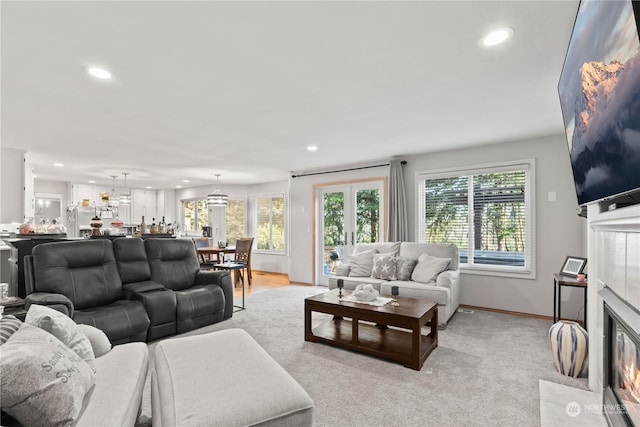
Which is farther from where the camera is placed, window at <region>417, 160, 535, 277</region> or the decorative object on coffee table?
window at <region>417, 160, 535, 277</region>

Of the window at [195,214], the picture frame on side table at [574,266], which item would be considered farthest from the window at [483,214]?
the window at [195,214]

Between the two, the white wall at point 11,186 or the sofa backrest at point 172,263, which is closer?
the sofa backrest at point 172,263

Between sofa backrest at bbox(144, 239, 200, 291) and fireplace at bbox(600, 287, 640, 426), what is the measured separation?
4.07 meters

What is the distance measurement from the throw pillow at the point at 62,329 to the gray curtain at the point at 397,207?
4.33m

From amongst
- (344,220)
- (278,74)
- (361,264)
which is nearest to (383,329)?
(361,264)

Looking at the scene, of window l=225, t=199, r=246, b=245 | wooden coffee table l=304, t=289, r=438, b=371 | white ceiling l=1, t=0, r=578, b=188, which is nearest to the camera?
white ceiling l=1, t=0, r=578, b=188

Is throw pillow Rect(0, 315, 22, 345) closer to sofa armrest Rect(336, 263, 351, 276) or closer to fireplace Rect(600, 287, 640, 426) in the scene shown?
fireplace Rect(600, 287, 640, 426)

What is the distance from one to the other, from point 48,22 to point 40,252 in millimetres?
2175

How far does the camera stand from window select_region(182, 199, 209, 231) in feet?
32.1

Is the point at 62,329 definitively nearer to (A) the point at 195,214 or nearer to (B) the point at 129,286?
(B) the point at 129,286

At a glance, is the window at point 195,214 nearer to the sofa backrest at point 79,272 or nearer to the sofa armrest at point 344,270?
the sofa armrest at point 344,270

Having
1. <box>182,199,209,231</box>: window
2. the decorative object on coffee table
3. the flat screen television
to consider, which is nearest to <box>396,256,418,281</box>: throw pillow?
the decorative object on coffee table

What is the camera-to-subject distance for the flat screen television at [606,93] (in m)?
1.07

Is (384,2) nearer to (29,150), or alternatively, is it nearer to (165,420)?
(165,420)
